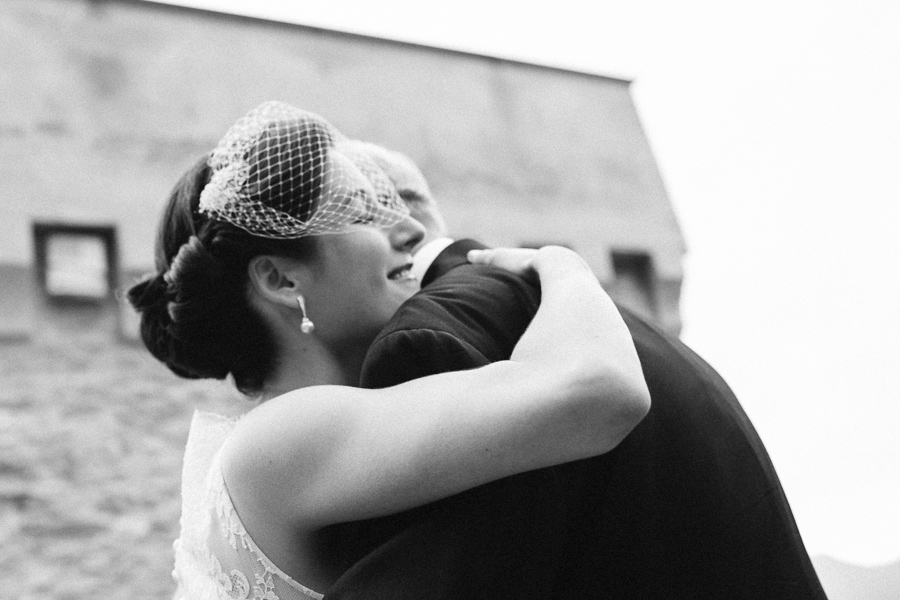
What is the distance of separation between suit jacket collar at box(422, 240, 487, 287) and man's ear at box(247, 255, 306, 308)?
0.67 ft

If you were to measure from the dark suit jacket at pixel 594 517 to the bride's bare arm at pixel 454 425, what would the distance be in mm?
48

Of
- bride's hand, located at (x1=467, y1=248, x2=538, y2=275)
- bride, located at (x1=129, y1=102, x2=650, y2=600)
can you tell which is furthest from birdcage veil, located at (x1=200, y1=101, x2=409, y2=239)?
bride's hand, located at (x1=467, y1=248, x2=538, y2=275)

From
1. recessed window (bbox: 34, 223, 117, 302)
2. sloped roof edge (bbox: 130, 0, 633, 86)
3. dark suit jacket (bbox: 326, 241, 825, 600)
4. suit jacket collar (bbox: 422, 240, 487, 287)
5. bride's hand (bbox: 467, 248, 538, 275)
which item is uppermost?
sloped roof edge (bbox: 130, 0, 633, 86)

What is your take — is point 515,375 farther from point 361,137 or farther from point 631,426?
point 361,137

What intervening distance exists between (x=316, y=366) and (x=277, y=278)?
16cm

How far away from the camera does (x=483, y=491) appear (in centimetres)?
112

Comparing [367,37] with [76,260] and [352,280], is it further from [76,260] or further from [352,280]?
[352,280]

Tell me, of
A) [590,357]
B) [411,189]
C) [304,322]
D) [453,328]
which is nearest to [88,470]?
[411,189]

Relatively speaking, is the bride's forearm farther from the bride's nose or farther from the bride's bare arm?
the bride's nose

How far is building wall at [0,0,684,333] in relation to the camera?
158 inches

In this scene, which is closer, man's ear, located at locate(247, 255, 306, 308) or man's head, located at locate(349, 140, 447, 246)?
man's ear, located at locate(247, 255, 306, 308)

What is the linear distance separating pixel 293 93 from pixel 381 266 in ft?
10.8

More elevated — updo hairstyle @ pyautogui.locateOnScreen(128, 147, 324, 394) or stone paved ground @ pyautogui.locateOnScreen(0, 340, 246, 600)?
updo hairstyle @ pyautogui.locateOnScreen(128, 147, 324, 394)

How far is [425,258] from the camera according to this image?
5.77 ft
